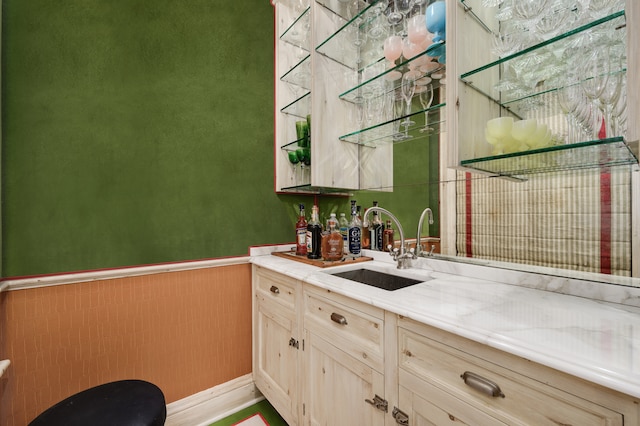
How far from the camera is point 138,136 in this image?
5.22 ft

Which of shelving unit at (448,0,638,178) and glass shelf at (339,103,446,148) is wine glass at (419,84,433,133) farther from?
shelving unit at (448,0,638,178)

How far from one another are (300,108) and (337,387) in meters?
1.77

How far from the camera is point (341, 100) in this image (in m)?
1.81

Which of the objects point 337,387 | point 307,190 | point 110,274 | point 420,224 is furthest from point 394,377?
point 110,274

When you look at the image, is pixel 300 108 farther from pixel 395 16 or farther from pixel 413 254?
pixel 413 254

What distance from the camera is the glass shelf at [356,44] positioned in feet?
5.52

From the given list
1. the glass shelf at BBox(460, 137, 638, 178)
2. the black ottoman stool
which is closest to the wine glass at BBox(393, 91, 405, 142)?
the glass shelf at BBox(460, 137, 638, 178)

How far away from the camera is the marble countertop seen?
0.54 m

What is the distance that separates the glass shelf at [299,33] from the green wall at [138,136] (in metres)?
0.14

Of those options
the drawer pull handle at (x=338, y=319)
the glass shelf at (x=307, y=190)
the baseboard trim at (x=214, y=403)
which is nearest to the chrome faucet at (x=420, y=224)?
the glass shelf at (x=307, y=190)

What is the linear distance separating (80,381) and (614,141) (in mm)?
2376

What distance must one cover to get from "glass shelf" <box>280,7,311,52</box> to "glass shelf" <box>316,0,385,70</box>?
26 centimetres

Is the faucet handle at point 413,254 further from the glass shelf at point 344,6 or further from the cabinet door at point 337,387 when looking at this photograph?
the glass shelf at point 344,6

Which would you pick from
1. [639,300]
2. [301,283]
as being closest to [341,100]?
[301,283]
